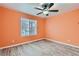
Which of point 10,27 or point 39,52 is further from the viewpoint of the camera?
point 10,27

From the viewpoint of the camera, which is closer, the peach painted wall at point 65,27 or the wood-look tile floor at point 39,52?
the wood-look tile floor at point 39,52

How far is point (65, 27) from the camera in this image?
11.7 feet

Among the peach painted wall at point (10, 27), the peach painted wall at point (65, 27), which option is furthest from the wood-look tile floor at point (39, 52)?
the peach painted wall at point (65, 27)

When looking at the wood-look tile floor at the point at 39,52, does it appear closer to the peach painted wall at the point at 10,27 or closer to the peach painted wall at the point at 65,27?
the peach painted wall at the point at 10,27

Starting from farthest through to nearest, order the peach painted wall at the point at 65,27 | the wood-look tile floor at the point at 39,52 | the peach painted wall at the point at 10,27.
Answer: the peach painted wall at the point at 65,27 → the peach painted wall at the point at 10,27 → the wood-look tile floor at the point at 39,52

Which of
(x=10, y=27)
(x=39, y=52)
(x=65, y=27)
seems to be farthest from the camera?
(x=65, y=27)

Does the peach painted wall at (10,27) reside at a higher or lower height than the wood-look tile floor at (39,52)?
higher

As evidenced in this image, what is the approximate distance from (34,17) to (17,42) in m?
1.58

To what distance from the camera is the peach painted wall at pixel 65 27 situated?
320 centimetres

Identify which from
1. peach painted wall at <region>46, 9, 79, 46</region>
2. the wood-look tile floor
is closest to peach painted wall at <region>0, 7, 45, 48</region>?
the wood-look tile floor

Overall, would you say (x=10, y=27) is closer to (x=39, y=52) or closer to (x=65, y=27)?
(x=39, y=52)

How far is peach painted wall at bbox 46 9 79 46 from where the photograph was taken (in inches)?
126

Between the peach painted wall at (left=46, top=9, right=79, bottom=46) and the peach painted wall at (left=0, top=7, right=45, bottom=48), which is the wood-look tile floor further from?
the peach painted wall at (left=46, top=9, right=79, bottom=46)

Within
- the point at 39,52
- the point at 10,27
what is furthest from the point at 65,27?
the point at 10,27
